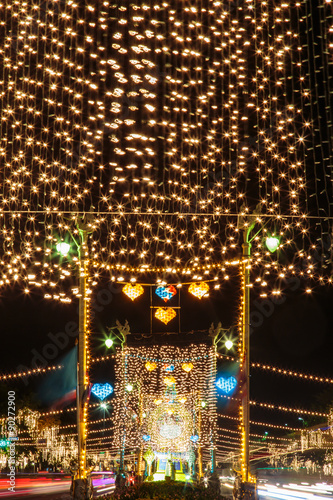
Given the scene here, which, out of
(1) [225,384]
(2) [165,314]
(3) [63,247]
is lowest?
(1) [225,384]

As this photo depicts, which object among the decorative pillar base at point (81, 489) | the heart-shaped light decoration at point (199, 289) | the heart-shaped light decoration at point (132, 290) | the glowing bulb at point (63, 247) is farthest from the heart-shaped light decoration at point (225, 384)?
the glowing bulb at point (63, 247)

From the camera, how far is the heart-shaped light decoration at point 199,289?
630 inches

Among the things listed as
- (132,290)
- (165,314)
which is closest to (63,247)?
(132,290)

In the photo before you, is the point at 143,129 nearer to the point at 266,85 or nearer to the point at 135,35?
the point at 135,35

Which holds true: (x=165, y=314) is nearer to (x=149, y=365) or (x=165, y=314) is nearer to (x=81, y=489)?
(x=81, y=489)

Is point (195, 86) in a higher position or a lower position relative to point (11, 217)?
higher

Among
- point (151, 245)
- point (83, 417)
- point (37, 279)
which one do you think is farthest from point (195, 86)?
point (83, 417)

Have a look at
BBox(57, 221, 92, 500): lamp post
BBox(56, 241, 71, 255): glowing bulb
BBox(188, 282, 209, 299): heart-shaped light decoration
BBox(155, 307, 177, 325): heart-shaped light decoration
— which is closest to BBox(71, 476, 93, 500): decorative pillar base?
BBox(57, 221, 92, 500): lamp post

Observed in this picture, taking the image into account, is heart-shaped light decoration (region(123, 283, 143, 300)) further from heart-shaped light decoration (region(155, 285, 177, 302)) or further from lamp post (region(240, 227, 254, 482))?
lamp post (region(240, 227, 254, 482))

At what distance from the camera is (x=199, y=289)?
52.7 feet

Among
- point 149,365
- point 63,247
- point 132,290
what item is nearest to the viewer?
point 63,247

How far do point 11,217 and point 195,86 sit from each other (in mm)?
4946

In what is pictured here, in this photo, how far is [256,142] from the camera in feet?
37.4

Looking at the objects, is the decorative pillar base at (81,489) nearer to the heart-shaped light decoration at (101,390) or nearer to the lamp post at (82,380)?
the lamp post at (82,380)
